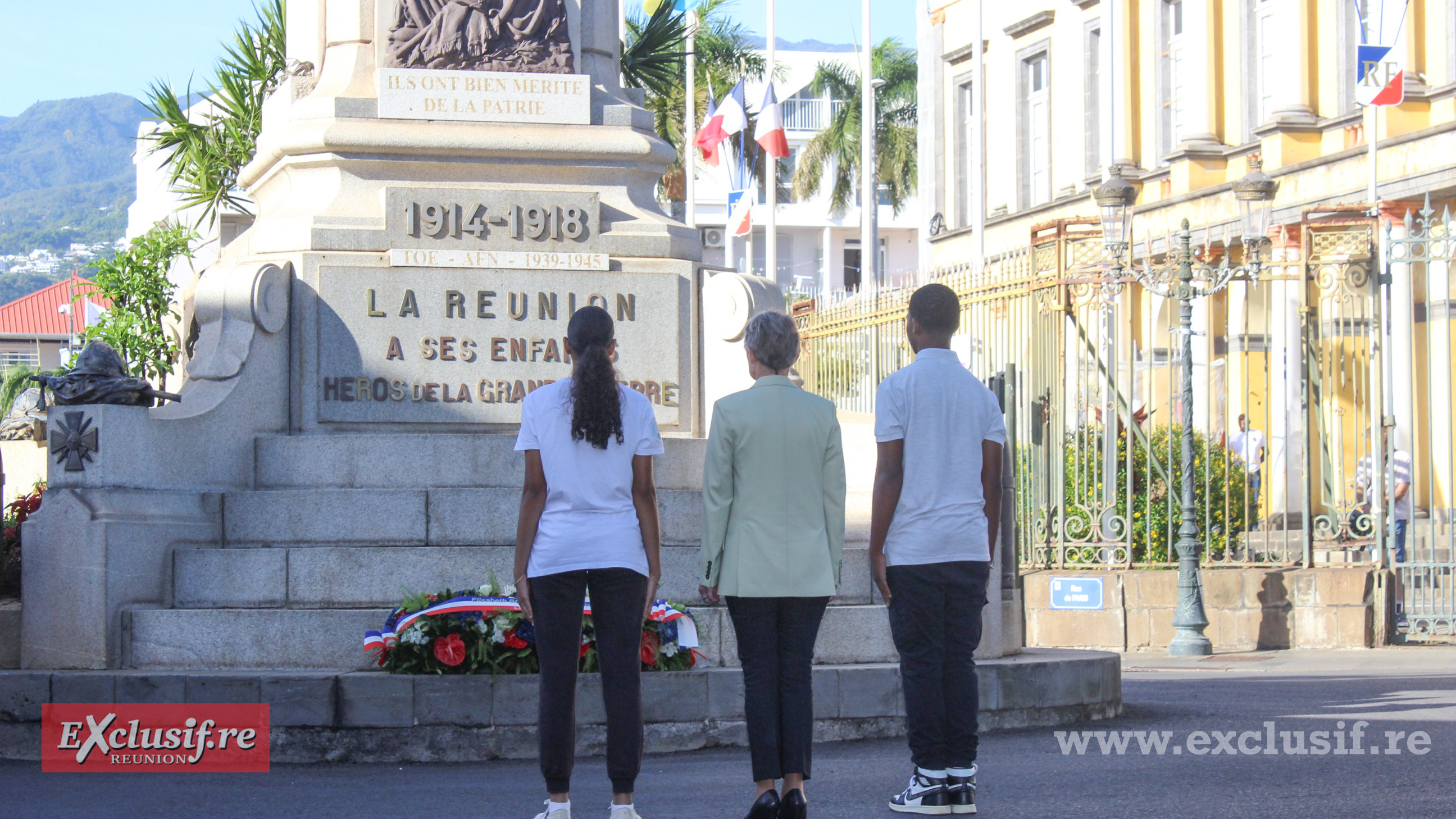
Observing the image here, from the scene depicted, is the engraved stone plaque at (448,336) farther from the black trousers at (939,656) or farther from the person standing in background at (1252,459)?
the person standing in background at (1252,459)

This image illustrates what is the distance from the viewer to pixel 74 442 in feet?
28.5

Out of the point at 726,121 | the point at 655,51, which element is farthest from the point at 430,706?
the point at 726,121

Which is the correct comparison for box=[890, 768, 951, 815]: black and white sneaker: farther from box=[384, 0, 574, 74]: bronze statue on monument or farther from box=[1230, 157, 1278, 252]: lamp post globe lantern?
box=[1230, 157, 1278, 252]: lamp post globe lantern

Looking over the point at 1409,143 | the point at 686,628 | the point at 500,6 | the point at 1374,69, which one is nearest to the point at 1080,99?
the point at 1409,143

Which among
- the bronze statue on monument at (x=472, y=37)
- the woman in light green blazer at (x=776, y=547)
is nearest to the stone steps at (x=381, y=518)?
the bronze statue on monument at (x=472, y=37)

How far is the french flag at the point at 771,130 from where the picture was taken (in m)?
31.2

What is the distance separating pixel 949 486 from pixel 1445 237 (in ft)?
34.4

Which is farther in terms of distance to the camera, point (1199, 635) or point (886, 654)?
point (1199, 635)

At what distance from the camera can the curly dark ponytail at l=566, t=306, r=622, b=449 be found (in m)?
6.16

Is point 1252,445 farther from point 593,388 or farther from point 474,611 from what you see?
point 593,388

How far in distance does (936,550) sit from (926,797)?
848 millimetres

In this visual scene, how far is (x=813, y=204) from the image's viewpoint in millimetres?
74875

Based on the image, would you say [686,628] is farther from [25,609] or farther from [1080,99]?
[1080,99]

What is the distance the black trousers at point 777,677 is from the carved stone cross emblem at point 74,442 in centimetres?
383
